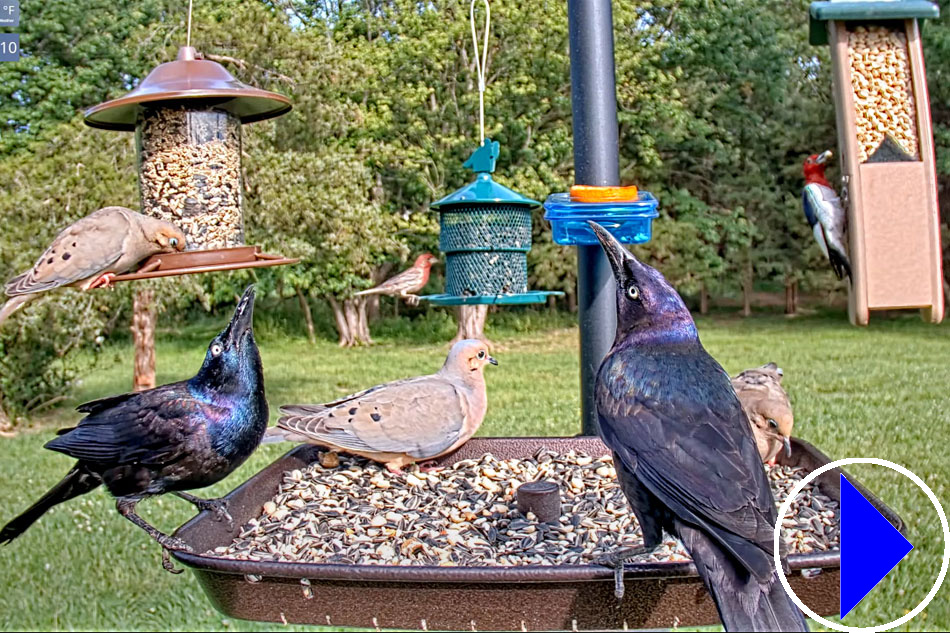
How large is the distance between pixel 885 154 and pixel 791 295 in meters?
12.8

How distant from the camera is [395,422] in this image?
304cm

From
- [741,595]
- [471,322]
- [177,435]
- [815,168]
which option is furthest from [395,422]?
[471,322]

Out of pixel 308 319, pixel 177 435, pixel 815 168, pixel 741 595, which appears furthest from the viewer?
pixel 308 319

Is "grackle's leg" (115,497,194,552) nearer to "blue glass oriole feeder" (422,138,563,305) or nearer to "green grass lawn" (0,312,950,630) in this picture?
"blue glass oriole feeder" (422,138,563,305)

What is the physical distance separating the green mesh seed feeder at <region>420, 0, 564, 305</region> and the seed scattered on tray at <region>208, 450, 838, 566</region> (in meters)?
0.80

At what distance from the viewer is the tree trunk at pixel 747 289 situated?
624 inches

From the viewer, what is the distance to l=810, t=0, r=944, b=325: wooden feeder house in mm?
2682

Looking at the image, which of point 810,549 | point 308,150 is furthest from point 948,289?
point 810,549

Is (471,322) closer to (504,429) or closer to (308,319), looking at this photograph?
(308,319)

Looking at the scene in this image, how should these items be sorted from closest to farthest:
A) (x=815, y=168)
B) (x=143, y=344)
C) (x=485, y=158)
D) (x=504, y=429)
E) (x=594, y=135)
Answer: (x=594, y=135) → (x=815, y=168) → (x=485, y=158) → (x=504, y=429) → (x=143, y=344)

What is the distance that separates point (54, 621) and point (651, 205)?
3.10 metres

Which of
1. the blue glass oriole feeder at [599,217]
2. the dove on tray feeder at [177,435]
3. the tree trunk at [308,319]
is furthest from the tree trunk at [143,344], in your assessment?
the blue glass oriole feeder at [599,217]

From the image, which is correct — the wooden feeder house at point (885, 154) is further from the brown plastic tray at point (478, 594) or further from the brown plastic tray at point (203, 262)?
the brown plastic tray at point (203, 262)

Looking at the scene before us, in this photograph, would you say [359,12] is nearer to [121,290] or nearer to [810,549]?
[121,290]
